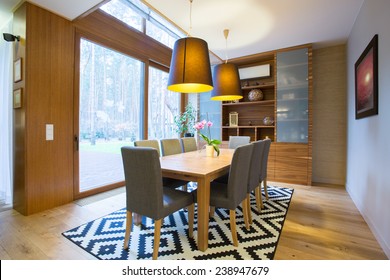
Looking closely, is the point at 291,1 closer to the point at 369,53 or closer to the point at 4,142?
the point at 369,53

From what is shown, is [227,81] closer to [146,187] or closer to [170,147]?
[170,147]

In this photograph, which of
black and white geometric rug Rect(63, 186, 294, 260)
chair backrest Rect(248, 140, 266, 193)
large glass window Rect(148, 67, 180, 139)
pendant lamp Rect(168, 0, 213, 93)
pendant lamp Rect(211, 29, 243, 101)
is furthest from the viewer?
large glass window Rect(148, 67, 180, 139)

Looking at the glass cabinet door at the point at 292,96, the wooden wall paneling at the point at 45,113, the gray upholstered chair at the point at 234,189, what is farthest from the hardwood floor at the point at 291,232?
the glass cabinet door at the point at 292,96

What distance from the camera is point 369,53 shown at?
7.09 ft

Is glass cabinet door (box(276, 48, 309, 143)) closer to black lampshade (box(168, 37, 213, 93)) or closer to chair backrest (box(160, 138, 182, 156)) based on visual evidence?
chair backrest (box(160, 138, 182, 156))

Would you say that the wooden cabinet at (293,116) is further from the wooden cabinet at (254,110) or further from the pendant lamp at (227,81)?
the pendant lamp at (227,81)

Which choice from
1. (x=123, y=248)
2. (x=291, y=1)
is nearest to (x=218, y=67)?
(x=291, y=1)

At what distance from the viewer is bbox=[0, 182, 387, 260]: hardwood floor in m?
1.62

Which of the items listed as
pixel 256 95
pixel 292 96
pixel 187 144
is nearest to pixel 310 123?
pixel 292 96

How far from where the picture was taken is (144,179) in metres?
1.48

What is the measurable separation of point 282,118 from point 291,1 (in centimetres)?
202

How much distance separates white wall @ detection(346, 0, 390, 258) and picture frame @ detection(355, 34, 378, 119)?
74mm

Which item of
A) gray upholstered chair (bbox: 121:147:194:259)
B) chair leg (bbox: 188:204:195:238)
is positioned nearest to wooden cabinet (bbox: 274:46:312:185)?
chair leg (bbox: 188:204:195:238)

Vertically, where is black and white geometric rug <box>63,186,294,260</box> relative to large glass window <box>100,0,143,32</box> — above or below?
below
